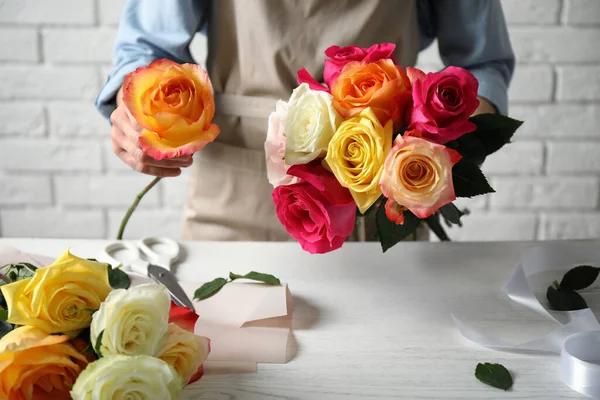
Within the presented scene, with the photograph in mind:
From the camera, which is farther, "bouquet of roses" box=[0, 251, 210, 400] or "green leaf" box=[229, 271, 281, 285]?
"green leaf" box=[229, 271, 281, 285]

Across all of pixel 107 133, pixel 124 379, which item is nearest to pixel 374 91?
pixel 124 379

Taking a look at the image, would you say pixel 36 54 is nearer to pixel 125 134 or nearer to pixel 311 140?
pixel 125 134

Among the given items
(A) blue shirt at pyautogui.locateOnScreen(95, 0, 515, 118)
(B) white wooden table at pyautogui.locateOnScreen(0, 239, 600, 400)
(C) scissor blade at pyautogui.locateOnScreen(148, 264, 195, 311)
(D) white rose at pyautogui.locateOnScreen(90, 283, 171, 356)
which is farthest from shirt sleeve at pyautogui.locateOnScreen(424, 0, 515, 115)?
(D) white rose at pyautogui.locateOnScreen(90, 283, 171, 356)

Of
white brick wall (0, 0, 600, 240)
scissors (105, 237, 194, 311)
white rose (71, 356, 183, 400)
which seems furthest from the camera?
white brick wall (0, 0, 600, 240)

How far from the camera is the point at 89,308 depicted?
0.43m

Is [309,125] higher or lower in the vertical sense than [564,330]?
higher

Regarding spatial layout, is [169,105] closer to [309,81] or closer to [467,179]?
[309,81]

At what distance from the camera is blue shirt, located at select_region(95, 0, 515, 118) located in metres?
0.83

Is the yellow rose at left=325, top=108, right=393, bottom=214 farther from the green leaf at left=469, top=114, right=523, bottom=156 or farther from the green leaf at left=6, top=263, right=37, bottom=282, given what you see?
the green leaf at left=6, top=263, right=37, bottom=282

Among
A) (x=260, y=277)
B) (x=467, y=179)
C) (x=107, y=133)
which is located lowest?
(x=107, y=133)

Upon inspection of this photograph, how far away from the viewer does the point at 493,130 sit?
57cm

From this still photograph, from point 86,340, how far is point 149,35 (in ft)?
1.59

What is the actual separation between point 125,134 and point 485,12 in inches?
17.6

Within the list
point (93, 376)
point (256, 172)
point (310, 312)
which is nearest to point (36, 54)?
point (256, 172)
